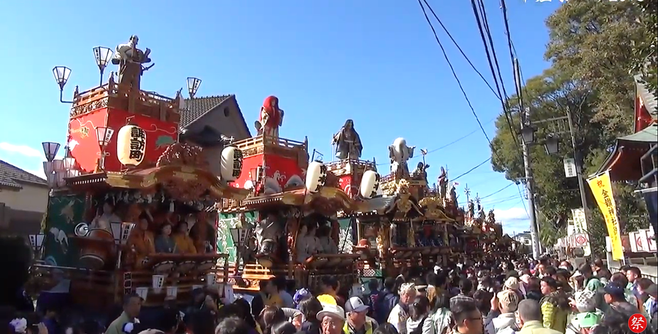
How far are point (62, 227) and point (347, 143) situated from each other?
43.8 ft

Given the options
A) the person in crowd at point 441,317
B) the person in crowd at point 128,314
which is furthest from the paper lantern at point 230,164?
the person in crowd at point 441,317

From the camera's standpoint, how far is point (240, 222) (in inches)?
527

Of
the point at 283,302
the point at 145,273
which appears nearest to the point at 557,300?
the point at 283,302

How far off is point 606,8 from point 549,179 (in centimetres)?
1033

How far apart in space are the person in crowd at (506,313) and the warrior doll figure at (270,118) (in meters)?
11.8

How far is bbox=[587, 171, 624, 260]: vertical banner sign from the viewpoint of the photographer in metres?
7.20

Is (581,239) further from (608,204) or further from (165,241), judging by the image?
(165,241)

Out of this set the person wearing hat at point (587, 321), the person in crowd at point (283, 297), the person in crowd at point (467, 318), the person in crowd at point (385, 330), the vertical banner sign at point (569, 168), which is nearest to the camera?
the person in crowd at point (467, 318)

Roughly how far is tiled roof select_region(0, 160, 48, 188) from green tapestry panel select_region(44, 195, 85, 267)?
6173 millimetres

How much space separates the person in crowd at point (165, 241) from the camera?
10.5 metres

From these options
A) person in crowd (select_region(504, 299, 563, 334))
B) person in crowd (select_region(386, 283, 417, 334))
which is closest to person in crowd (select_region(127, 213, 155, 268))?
person in crowd (select_region(386, 283, 417, 334))

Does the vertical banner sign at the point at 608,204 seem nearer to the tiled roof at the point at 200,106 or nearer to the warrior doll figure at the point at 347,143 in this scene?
Result: the warrior doll figure at the point at 347,143

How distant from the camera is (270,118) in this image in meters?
16.3

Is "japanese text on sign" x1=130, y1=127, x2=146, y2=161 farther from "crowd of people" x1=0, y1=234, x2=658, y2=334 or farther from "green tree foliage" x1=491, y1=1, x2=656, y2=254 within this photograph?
"green tree foliage" x1=491, y1=1, x2=656, y2=254
